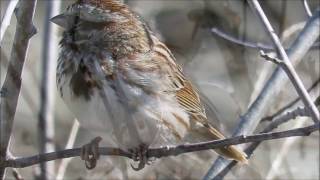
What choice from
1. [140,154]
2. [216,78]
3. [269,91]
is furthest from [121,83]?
[216,78]

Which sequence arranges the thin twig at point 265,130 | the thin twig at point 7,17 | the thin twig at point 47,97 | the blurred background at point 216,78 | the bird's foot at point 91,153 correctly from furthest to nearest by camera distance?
the blurred background at point 216,78 < the thin twig at point 265,130 < the bird's foot at point 91,153 < the thin twig at point 7,17 < the thin twig at point 47,97

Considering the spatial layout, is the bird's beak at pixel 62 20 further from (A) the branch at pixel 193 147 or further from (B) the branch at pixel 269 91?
(B) the branch at pixel 269 91

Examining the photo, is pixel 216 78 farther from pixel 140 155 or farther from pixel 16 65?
pixel 16 65

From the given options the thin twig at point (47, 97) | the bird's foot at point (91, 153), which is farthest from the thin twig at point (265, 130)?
the thin twig at point (47, 97)

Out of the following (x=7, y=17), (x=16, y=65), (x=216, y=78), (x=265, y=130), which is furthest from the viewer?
(x=216, y=78)

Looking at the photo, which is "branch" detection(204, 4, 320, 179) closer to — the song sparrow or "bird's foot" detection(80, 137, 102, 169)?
the song sparrow

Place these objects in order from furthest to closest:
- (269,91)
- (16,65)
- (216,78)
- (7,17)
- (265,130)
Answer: (216,78)
(269,91)
(265,130)
(7,17)
(16,65)

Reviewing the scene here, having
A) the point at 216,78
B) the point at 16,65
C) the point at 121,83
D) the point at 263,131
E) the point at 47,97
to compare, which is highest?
the point at 16,65
